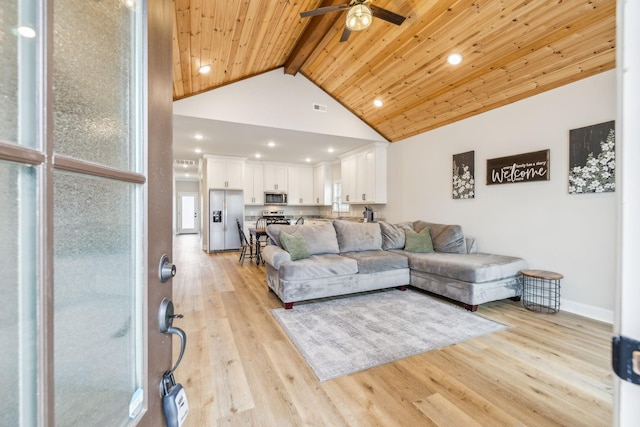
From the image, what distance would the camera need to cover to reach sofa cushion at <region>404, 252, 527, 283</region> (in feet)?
10.6

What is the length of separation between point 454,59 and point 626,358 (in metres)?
3.96

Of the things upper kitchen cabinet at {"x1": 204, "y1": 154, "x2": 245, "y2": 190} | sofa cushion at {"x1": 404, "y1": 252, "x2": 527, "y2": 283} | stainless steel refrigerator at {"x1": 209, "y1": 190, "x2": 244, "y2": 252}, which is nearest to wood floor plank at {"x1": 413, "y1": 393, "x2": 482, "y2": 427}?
sofa cushion at {"x1": 404, "y1": 252, "x2": 527, "y2": 283}

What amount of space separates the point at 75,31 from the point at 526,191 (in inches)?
176

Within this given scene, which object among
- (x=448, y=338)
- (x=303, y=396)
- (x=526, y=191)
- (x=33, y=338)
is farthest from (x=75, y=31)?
(x=526, y=191)

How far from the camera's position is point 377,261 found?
387cm

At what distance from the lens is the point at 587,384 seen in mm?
1893

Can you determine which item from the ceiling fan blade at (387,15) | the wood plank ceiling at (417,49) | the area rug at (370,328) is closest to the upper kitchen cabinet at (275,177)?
the wood plank ceiling at (417,49)

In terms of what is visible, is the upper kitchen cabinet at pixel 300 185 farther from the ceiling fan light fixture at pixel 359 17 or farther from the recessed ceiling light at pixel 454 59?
the ceiling fan light fixture at pixel 359 17

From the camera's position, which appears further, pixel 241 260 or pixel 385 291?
pixel 241 260

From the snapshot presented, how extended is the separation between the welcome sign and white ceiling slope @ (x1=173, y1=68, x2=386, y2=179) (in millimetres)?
2506

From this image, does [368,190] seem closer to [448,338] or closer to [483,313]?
[483,313]

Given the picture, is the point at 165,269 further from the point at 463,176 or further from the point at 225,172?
the point at 225,172

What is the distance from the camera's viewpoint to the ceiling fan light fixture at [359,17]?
254 cm

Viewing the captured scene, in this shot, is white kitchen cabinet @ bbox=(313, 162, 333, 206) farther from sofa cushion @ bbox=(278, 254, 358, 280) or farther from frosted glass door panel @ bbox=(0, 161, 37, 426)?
frosted glass door panel @ bbox=(0, 161, 37, 426)
